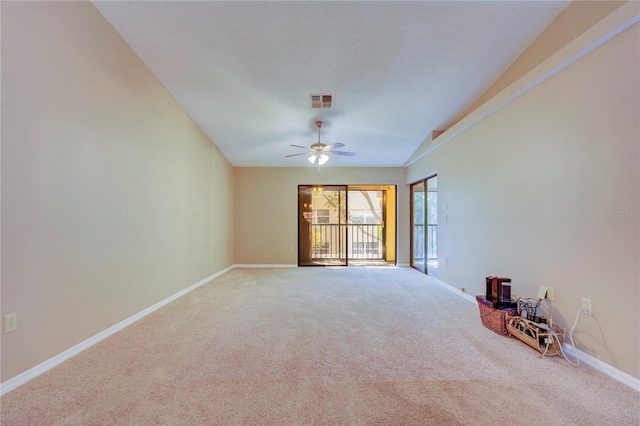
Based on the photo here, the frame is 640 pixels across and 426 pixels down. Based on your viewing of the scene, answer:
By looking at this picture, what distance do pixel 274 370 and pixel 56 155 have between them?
230 centimetres

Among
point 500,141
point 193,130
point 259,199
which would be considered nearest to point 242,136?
point 193,130

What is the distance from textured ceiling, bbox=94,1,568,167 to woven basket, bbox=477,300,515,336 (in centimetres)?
263

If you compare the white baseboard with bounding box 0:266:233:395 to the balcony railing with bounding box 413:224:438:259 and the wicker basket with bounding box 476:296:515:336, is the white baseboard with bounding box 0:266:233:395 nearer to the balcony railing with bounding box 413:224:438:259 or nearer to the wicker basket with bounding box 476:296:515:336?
the wicker basket with bounding box 476:296:515:336

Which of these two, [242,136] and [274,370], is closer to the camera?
[274,370]

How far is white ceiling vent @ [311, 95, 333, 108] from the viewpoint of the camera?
3.58m

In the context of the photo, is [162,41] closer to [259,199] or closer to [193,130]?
[193,130]

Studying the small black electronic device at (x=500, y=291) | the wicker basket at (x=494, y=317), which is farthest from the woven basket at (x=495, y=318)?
the small black electronic device at (x=500, y=291)

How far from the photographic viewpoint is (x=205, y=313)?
315cm

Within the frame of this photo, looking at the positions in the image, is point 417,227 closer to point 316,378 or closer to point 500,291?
point 500,291

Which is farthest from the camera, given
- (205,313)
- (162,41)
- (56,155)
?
(205,313)

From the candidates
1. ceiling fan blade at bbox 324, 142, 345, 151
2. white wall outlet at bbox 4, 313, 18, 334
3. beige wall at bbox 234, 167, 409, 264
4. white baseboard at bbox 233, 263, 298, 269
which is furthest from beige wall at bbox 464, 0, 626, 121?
white baseboard at bbox 233, 263, 298, 269

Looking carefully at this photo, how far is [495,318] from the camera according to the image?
2.57 metres

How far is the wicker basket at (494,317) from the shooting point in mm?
2488

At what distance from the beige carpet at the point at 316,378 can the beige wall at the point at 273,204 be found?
131 inches
